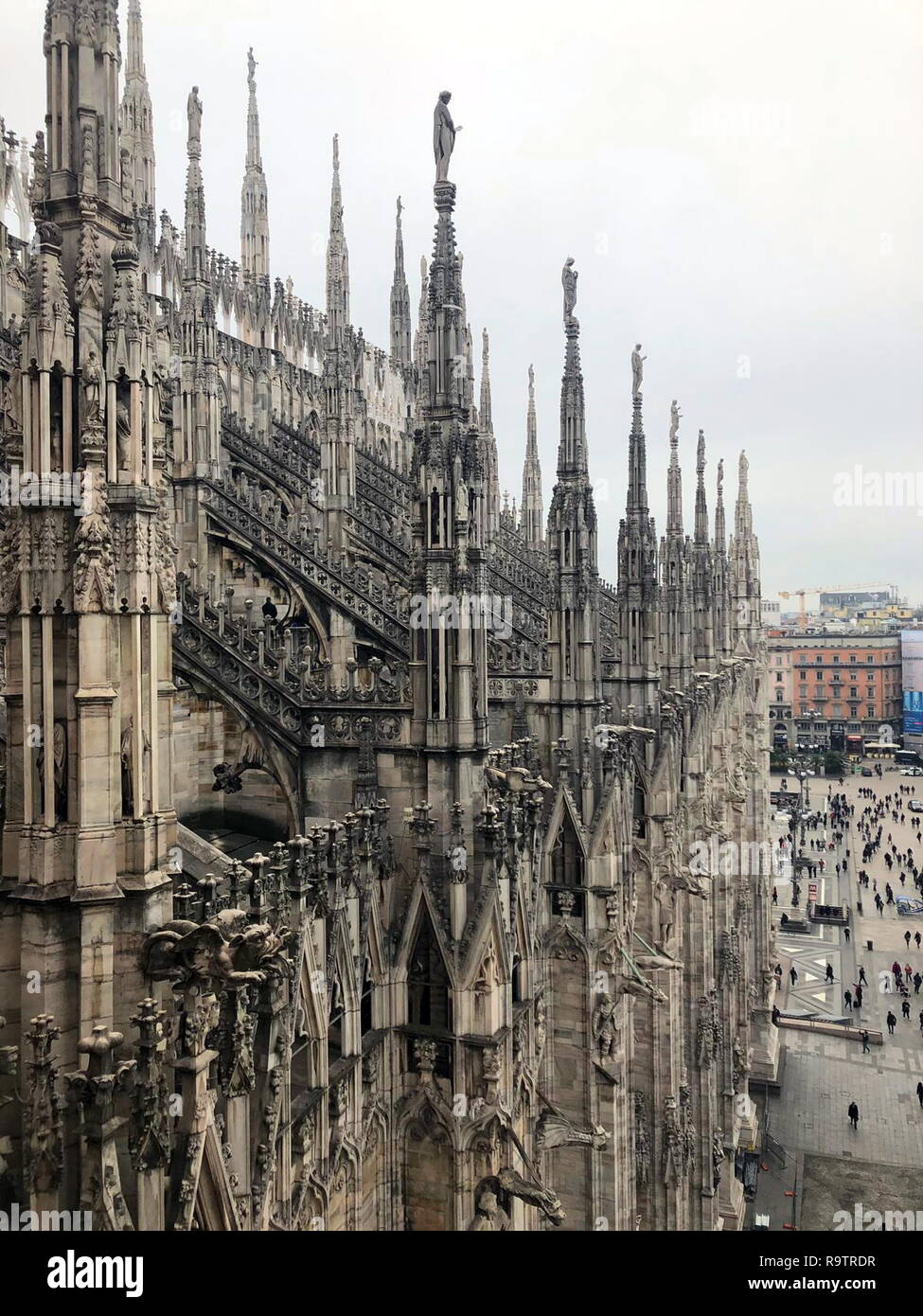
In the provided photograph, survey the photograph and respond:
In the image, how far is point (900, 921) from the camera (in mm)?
52344

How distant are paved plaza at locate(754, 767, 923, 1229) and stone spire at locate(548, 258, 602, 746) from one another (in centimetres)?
1946

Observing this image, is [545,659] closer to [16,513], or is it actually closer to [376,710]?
[376,710]

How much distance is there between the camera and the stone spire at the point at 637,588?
965 inches

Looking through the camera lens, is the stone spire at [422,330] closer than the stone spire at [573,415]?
Yes

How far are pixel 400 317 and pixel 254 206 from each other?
18.2 m

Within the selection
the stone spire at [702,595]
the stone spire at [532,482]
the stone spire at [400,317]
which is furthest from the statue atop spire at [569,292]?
the stone spire at [400,317]

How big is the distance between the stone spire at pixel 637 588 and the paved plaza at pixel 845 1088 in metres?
16.6

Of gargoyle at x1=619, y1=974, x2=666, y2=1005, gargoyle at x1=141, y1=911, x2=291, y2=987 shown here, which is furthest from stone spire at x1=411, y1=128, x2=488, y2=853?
gargoyle at x1=619, y1=974, x2=666, y2=1005

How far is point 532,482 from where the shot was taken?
52906 millimetres

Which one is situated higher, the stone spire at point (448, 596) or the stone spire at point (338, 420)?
the stone spire at point (338, 420)

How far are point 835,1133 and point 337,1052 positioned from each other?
29.0m
